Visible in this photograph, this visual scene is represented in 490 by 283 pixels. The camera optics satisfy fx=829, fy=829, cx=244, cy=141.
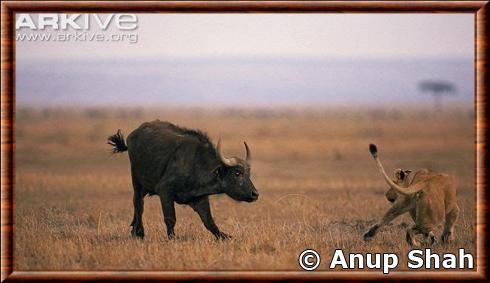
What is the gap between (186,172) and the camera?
13039 mm

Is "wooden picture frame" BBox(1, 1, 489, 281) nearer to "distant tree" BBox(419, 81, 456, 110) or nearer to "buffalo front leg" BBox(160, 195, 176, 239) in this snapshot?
"buffalo front leg" BBox(160, 195, 176, 239)

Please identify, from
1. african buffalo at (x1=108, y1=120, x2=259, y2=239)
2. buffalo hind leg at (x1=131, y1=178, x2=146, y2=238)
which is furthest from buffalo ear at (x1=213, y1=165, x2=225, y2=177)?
buffalo hind leg at (x1=131, y1=178, x2=146, y2=238)

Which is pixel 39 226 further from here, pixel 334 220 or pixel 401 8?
pixel 401 8

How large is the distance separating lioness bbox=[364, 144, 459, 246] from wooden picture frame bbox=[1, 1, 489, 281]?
1.42 m

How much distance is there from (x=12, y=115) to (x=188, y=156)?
314 cm

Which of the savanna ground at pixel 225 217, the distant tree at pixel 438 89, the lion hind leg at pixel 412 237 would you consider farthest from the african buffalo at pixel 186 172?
the distant tree at pixel 438 89

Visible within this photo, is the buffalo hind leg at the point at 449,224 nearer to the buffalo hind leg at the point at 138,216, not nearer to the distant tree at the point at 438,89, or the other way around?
the buffalo hind leg at the point at 138,216

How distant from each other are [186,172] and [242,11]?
3266mm

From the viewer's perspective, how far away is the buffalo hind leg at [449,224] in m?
12.6

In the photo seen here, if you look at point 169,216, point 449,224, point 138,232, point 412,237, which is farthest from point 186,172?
point 449,224

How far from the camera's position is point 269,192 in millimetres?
21891

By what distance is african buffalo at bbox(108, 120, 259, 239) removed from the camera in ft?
42.3

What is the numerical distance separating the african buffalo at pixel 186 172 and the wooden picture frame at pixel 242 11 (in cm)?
260

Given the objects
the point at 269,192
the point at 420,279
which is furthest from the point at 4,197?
the point at 269,192
